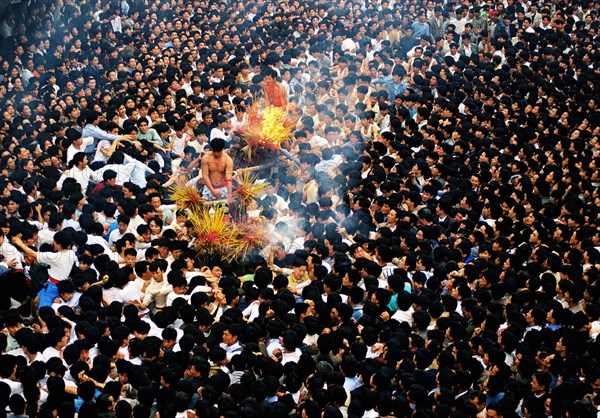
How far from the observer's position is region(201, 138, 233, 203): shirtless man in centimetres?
1193

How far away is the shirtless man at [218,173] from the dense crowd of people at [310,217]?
4 centimetres

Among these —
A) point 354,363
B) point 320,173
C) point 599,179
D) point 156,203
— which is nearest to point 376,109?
point 320,173

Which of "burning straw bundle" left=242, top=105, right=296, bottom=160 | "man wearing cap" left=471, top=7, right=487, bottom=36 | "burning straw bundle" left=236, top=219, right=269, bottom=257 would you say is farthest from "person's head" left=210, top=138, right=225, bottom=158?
"man wearing cap" left=471, top=7, right=487, bottom=36

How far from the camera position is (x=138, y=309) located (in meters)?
9.98

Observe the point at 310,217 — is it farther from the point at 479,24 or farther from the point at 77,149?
the point at 479,24

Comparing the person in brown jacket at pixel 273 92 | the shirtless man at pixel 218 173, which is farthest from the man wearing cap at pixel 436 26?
the shirtless man at pixel 218 173

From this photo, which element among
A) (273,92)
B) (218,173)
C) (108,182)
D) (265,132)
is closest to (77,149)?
(108,182)

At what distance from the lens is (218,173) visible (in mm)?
12016

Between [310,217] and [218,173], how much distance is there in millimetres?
1532

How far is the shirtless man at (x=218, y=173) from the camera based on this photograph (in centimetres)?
1193

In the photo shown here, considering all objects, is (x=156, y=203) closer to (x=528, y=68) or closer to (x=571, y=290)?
(x=571, y=290)

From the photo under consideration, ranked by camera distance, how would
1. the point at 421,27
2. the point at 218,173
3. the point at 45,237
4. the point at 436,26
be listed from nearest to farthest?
the point at 45,237 < the point at 218,173 < the point at 421,27 < the point at 436,26

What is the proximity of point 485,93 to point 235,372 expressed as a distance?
850 centimetres

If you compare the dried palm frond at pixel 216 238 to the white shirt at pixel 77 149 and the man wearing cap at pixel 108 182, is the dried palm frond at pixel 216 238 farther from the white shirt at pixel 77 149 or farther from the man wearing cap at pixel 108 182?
the white shirt at pixel 77 149
